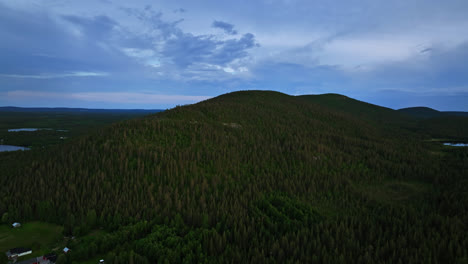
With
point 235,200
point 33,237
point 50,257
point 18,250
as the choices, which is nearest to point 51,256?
point 50,257

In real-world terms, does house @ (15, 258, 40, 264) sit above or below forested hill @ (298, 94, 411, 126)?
below

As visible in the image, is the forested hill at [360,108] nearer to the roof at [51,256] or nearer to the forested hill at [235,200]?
the forested hill at [235,200]

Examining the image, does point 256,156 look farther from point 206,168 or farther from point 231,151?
point 206,168

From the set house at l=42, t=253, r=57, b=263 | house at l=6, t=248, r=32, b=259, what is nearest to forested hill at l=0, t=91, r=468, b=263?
house at l=42, t=253, r=57, b=263

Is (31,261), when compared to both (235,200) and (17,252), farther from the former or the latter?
(235,200)

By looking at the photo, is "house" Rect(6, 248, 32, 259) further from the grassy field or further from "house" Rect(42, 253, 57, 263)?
"house" Rect(42, 253, 57, 263)

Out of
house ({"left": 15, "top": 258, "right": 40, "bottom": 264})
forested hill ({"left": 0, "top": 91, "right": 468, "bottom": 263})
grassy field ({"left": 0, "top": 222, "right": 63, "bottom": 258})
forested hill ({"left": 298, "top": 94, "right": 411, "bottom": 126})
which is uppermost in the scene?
forested hill ({"left": 298, "top": 94, "right": 411, "bottom": 126})
